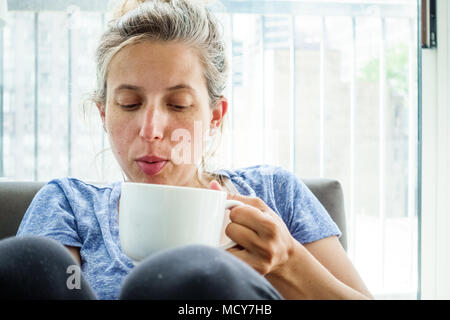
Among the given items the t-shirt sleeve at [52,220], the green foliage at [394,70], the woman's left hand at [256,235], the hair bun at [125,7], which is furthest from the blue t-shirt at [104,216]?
the green foliage at [394,70]

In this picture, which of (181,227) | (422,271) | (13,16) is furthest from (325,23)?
(181,227)

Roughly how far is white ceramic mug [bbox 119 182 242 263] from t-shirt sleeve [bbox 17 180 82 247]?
0.94 feet

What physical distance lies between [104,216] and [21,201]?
254 mm

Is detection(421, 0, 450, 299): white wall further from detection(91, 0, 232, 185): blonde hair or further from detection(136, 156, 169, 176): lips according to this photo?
detection(136, 156, 169, 176): lips

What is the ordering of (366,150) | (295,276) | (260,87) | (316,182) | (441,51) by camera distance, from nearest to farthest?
(295,276), (316,182), (441,51), (260,87), (366,150)

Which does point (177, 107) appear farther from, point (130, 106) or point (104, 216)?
point (104, 216)

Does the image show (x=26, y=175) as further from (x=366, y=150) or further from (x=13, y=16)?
(x=366, y=150)

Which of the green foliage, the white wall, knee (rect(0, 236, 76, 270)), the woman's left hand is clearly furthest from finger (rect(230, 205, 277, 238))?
the green foliage

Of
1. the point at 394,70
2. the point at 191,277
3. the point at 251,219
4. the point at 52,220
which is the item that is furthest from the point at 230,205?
the point at 394,70

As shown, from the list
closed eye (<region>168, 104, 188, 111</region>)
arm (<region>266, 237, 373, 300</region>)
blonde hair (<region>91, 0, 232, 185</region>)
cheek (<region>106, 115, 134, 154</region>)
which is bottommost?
arm (<region>266, 237, 373, 300</region>)

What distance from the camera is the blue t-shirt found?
659mm

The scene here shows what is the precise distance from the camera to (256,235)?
48 centimetres

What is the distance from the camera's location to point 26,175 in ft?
4.55

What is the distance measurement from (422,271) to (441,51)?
740mm
